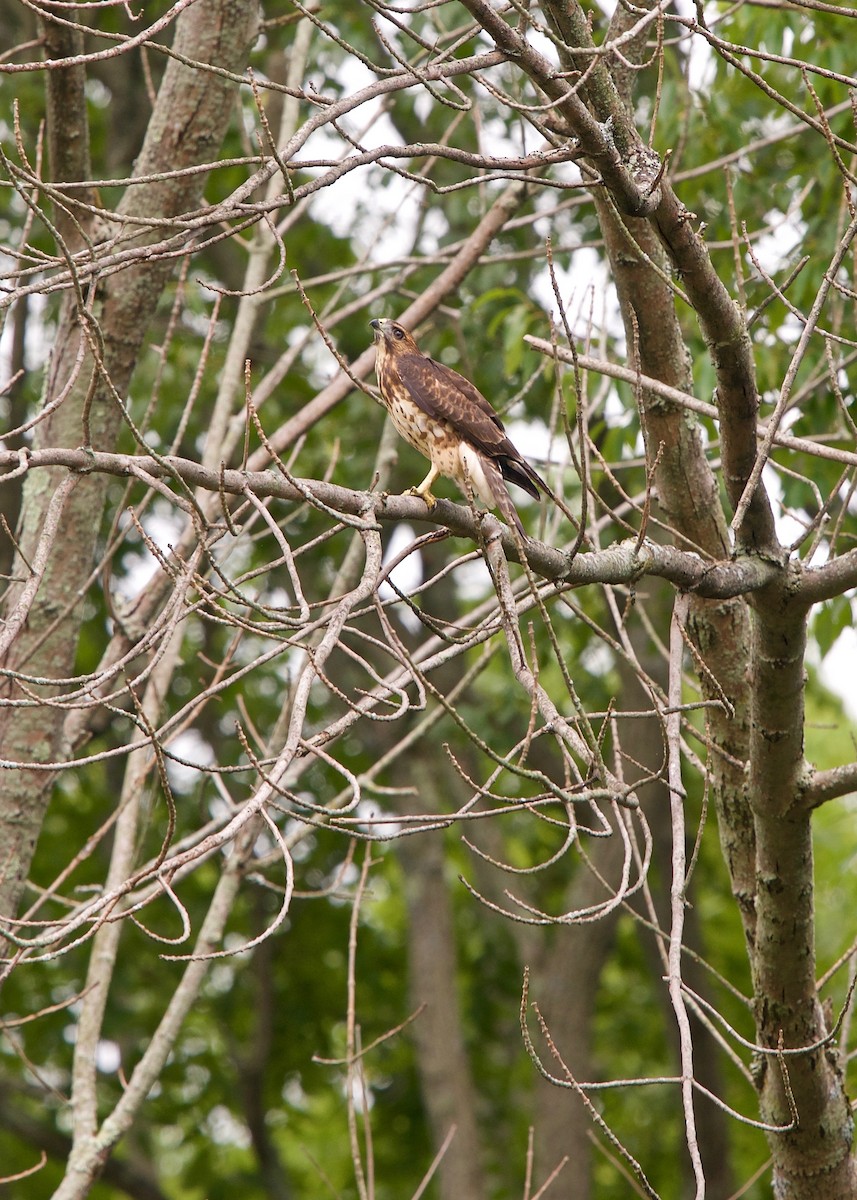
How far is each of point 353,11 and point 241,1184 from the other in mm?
7422

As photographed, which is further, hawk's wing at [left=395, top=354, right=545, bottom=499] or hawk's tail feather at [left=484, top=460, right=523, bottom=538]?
hawk's wing at [left=395, top=354, right=545, bottom=499]

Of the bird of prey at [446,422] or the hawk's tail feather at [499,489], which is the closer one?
the hawk's tail feather at [499,489]

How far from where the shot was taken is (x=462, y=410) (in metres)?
4.14

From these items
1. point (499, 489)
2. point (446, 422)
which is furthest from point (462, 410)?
point (499, 489)

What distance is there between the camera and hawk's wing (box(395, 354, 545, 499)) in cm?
402

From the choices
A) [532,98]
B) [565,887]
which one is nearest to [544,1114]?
[565,887]

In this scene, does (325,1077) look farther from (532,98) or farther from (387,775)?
(532,98)

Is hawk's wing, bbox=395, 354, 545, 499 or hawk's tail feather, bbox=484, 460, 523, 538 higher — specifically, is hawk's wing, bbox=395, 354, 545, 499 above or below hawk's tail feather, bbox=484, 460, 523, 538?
above

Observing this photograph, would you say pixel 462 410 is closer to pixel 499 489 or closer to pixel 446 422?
pixel 446 422

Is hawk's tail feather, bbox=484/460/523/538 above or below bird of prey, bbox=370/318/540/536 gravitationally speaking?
below

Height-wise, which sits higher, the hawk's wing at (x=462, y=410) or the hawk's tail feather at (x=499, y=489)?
the hawk's wing at (x=462, y=410)

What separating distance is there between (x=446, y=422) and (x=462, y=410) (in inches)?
Result: 2.6

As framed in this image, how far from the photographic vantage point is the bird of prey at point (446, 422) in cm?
400

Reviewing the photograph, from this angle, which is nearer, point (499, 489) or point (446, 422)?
point (499, 489)
